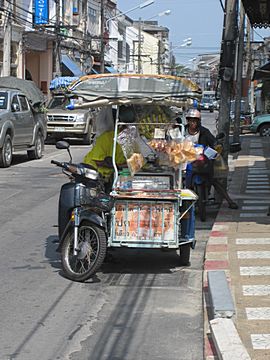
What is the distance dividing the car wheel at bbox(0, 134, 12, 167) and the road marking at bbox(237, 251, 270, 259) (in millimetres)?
11404

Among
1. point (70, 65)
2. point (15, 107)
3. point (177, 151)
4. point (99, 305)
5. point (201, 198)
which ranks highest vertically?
point (70, 65)

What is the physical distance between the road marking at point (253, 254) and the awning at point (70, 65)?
1526 inches

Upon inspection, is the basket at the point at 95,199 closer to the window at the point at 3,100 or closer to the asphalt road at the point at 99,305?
the asphalt road at the point at 99,305

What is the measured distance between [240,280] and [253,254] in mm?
1276

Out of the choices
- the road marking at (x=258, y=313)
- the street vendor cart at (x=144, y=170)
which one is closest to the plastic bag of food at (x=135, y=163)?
the street vendor cart at (x=144, y=170)

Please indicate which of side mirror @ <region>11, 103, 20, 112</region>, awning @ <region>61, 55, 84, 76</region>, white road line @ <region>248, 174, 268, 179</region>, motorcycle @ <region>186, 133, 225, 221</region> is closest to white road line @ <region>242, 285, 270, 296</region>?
motorcycle @ <region>186, 133, 225, 221</region>

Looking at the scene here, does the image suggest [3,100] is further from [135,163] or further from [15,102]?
[135,163]

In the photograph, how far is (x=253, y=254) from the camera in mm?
9102

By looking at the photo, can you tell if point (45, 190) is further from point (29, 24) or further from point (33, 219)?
point (29, 24)

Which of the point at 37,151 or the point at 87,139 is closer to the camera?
the point at 37,151

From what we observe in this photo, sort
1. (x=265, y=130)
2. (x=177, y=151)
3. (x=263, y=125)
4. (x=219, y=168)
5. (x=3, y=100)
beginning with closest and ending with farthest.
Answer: (x=177, y=151) → (x=219, y=168) → (x=3, y=100) → (x=263, y=125) → (x=265, y=130)

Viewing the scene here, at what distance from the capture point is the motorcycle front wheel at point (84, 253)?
7961 mm

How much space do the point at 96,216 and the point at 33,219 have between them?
13.5ft

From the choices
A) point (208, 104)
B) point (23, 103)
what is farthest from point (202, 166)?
point (208, 104)
